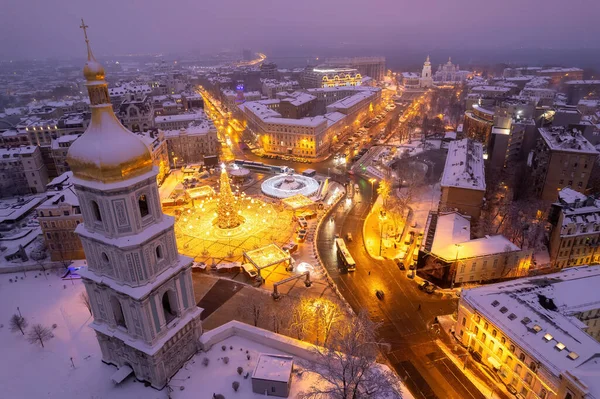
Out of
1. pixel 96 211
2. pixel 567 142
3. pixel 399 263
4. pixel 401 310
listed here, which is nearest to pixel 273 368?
pixel 96 211

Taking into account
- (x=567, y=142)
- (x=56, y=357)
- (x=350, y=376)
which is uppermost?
(x=567, y=142)

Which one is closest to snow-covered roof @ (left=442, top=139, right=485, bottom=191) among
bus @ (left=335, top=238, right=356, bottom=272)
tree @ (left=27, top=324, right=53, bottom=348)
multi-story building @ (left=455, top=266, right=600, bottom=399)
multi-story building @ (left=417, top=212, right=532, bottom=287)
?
multi-story building @ (left=417, top=212, right=532, bottom=287)

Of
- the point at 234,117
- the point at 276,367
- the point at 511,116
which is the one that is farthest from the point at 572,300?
the point at 234,117

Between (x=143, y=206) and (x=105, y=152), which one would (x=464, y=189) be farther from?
(x=105, y=152)

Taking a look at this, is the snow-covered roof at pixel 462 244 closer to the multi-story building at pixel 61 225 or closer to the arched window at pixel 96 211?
the arched window at pixel 96 211

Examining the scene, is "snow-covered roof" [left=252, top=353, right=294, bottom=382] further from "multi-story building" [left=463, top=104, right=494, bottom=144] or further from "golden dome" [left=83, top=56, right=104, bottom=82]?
"multi-story building" [left=463, top=104, right=494, bottom=144]

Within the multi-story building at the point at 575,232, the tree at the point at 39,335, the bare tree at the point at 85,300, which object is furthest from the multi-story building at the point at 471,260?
the tree at the point at 39,335
